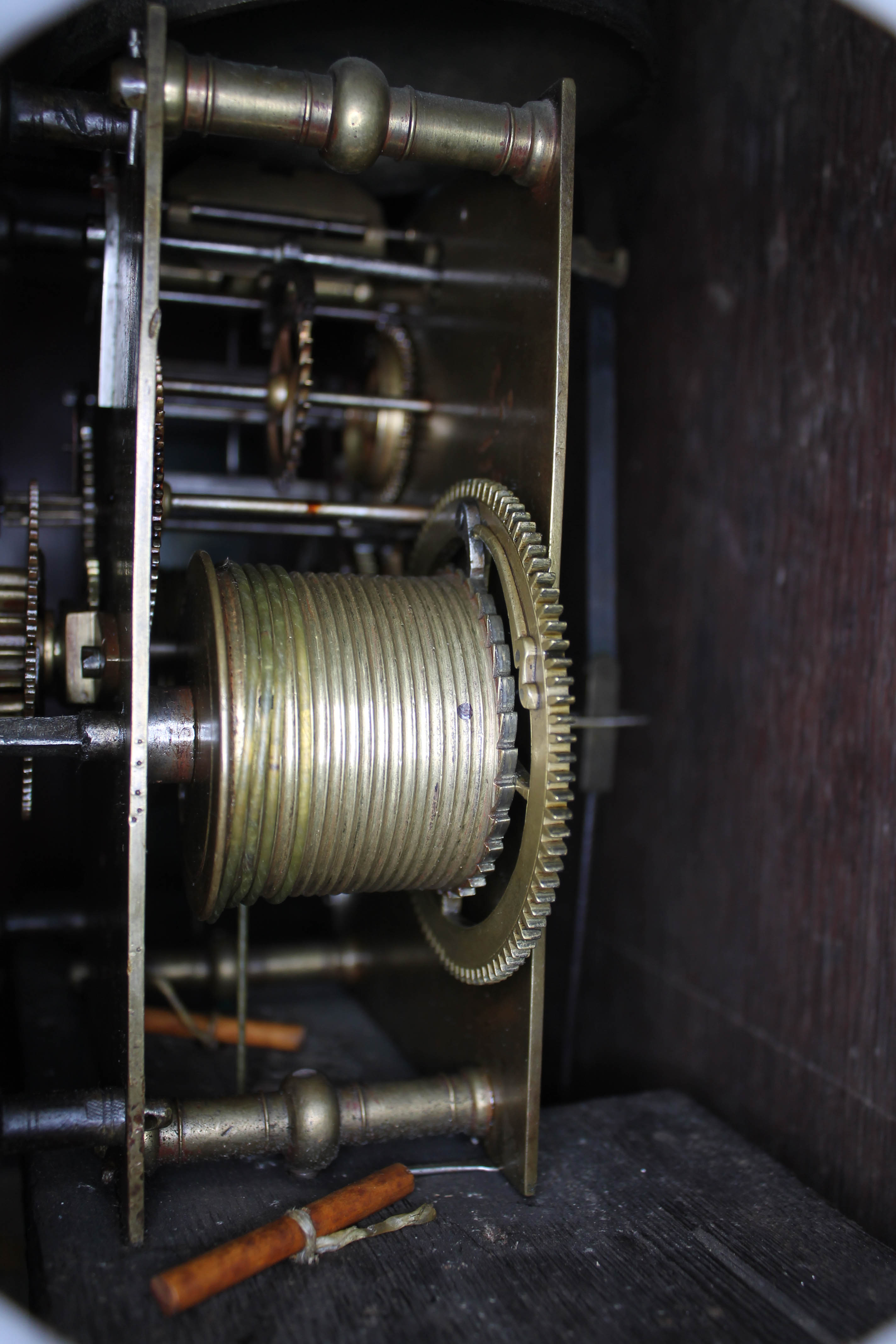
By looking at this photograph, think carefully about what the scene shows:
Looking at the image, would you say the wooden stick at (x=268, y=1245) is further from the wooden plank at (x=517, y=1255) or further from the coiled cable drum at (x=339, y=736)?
the coiled cable drum at (x=339, y=736)

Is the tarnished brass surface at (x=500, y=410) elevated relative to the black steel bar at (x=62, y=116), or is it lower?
lower

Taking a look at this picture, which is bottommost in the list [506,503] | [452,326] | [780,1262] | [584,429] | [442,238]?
[780,1262]

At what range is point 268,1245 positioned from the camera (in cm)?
98

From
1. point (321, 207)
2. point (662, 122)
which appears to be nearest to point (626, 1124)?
point (321, 207)

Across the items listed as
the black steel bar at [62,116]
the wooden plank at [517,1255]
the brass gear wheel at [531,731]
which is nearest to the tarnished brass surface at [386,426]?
the brass gear wheel at [531,731]

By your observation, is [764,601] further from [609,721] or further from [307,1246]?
[307,1246]

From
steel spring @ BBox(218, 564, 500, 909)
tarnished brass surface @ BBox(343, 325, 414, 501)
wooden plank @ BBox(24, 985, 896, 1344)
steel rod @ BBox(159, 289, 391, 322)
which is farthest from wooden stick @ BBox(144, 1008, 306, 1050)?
steel rod @ BBox(159, 289, 391, 322)

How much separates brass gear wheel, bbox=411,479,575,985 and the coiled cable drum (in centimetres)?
4

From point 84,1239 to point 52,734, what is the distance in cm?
47

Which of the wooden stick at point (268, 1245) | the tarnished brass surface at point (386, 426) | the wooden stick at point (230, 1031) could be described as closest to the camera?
the wooden stick at point (268, 1245)

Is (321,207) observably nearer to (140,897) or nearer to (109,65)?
(109,65)

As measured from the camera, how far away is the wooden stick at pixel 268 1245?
92cm

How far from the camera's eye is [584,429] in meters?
1.61

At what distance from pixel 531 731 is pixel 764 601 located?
0.51 metres
